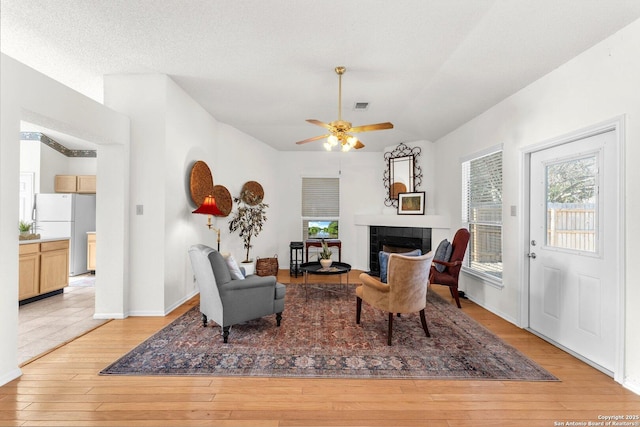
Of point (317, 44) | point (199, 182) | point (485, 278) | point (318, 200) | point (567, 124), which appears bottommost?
point (485, 278)

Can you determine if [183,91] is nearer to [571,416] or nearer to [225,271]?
[225,271]

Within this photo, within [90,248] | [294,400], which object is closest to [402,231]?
[294,400]

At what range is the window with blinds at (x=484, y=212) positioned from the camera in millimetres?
3877

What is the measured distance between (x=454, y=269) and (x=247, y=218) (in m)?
3.72

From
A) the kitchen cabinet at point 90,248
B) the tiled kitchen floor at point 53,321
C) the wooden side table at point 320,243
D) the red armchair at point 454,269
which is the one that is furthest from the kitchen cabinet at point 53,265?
the red armchair at point 454,269

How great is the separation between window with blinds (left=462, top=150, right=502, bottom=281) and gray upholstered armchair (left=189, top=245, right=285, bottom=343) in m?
2.98

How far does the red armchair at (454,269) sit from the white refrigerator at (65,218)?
6.61 metres

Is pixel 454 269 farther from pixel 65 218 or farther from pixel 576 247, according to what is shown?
pixel 65 218

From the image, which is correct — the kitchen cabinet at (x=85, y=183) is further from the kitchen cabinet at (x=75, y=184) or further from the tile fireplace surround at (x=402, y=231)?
the tile fireplace surround at (x=402, y=231)

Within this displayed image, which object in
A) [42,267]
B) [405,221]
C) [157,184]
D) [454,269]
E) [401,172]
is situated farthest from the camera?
[401,172]

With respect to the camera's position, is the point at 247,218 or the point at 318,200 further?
the point at 318,200

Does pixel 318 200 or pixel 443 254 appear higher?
pixel 318 200

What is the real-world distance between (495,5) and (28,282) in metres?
6.23

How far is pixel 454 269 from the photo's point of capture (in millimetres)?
4062
